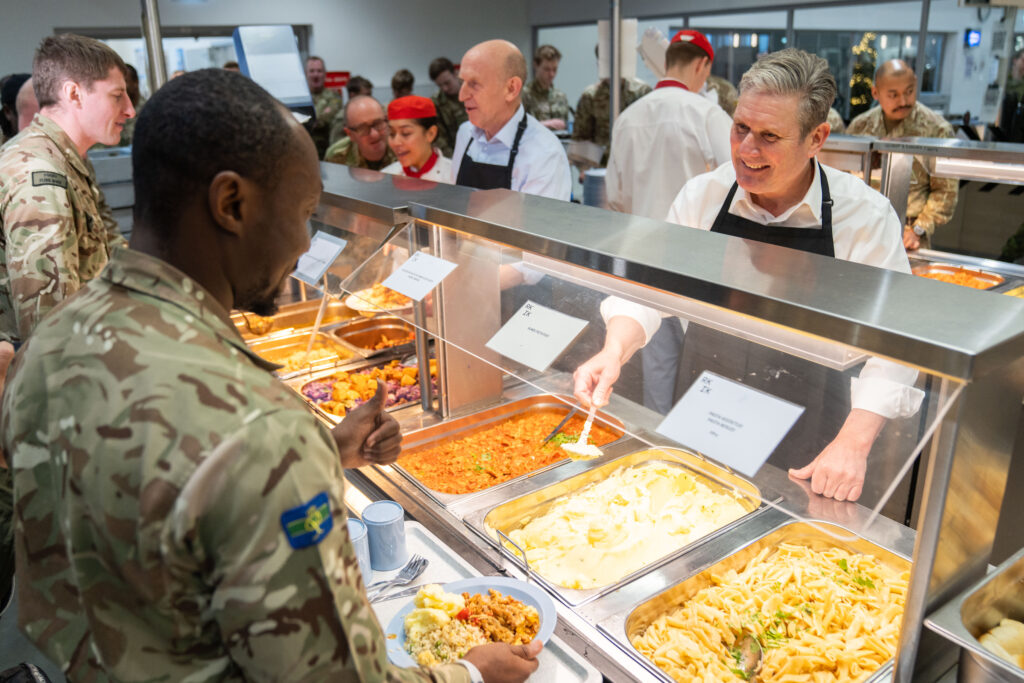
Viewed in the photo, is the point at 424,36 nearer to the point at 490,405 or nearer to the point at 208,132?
the point at 490,405

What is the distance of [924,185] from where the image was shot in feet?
14.4

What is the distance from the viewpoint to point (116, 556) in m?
0.75

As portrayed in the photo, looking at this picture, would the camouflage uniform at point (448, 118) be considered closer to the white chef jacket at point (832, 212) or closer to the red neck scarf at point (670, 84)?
the red neck scarf at point (670, 84)

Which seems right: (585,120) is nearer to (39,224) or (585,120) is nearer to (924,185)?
(924,185)

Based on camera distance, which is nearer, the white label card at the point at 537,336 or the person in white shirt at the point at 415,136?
the white label card at the point at 537,336

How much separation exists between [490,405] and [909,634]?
146 centimetres

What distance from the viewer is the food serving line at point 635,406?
102 centimetres

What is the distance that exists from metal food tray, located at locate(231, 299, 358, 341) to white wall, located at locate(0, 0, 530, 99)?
7.33 m

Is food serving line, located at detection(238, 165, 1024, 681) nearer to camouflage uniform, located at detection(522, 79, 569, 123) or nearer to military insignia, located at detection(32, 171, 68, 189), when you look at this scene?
military insignia, located at detection(32, 171, 68, 189)

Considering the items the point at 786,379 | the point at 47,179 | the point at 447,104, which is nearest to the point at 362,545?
the point at 786,379

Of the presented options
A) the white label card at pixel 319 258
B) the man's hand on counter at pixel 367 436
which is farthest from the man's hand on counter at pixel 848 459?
the white label card at pixel 319 258

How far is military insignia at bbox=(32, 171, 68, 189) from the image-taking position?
7.68 feet

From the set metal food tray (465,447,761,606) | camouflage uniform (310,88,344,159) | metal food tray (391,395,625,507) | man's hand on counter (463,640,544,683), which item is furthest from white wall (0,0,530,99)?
man's hand on counter (463,640,544,683)

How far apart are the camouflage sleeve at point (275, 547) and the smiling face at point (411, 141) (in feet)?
11.7
